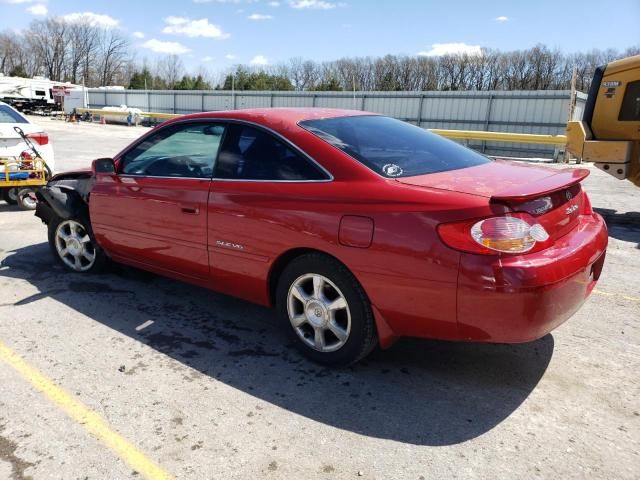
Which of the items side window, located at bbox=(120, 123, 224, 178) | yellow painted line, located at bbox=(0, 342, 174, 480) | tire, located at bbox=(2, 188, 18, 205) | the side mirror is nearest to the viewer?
yellow painted line, located at bbox=(0, 342, 174, 480)

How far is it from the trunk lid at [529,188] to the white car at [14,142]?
7017mm

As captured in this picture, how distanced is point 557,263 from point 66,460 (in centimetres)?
257

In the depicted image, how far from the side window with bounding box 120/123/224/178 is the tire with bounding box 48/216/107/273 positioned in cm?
91

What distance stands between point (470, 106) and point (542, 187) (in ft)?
79.5

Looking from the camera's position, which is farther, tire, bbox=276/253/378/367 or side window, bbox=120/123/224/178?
side window, bbox=120/123/224/178

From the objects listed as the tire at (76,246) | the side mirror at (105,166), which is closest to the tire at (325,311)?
the side mirror at (105,166)

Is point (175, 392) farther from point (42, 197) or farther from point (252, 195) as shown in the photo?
point (42, 197)

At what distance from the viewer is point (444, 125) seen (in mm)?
26484

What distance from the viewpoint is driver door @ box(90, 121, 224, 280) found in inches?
148

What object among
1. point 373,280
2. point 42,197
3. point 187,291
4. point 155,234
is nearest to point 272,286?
point 373,280

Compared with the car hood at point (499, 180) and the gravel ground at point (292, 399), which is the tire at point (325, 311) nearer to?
the gravel ground at point (292, 399)

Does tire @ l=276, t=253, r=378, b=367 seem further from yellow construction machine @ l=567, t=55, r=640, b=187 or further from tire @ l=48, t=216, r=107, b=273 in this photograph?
yellow construction machine @ l=567, t=55, r=640, b=187

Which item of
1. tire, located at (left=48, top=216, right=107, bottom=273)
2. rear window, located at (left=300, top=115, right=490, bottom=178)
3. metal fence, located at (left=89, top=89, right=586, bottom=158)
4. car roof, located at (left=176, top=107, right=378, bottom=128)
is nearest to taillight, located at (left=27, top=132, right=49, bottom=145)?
tire, located at (left=48, top=216, right=107, bottom=273)

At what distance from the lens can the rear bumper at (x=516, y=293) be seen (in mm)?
2545
